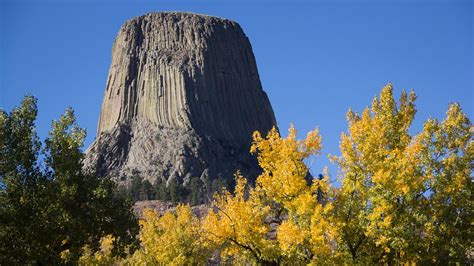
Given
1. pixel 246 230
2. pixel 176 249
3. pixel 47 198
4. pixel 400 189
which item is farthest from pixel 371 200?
pixel 176 249

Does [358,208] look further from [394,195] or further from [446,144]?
[446,144]

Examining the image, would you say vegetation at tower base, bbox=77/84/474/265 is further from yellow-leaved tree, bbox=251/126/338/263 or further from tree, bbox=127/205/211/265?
tree, bbox=127/205/211/265

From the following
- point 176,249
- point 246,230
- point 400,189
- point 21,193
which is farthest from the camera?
point 176,249

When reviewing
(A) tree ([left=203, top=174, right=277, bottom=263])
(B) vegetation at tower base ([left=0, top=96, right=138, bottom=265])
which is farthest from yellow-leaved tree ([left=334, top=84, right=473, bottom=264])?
(B) vegetation at tower base ([left=0, top=96, right=138, bottom=265])

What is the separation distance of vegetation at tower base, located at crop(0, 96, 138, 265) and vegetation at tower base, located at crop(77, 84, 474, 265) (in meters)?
5.82

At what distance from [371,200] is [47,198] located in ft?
42.3

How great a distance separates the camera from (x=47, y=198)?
81.4 feet

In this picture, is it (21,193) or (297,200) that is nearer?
(297,200)

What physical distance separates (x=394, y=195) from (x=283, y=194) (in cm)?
397

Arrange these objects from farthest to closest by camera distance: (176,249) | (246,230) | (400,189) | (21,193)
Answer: (176,249)
(21,193)
(246,230)
(400,189)

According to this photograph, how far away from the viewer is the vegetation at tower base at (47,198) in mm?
24172

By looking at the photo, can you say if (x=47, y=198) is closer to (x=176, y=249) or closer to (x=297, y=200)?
(x=297, y=200)

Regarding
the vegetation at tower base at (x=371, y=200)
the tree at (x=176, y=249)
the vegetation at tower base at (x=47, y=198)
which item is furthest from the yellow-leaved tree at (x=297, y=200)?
the tree at (x=176, y=249)

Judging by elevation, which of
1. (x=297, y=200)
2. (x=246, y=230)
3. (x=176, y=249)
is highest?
(x=176, y=249)
